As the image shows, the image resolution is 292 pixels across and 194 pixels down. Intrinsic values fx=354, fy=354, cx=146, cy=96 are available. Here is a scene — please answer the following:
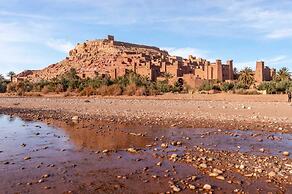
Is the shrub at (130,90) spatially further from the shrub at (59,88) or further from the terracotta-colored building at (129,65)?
the terracotta-colored building at (129,65)

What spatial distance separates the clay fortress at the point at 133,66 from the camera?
7488cm

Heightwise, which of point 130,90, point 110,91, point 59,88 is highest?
point 59,88

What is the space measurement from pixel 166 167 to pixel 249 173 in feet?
5.65

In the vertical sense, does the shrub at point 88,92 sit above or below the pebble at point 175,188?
above

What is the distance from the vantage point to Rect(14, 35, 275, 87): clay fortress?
246 ft

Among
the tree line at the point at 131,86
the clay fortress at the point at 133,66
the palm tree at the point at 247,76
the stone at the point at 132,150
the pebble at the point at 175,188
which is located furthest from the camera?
the clay fortress at the point at 133,66

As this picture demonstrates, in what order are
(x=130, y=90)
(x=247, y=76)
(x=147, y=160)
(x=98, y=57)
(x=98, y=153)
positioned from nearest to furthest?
(x=147, y=160) → (x=98, y=153) → (x=130, y=90) → (x=247, y=76) → (x=98, y=57)

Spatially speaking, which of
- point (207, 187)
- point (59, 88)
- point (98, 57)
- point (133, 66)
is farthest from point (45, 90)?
point (98, 57)

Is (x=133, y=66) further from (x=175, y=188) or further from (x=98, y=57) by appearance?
(x=175, y=188)

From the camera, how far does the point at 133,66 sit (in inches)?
3273

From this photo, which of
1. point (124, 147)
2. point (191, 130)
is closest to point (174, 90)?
point (191, 130)

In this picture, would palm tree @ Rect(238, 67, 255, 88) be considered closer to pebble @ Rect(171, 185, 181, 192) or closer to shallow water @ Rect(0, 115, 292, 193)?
shallow water @ Rect(0, 115, 292, 193)

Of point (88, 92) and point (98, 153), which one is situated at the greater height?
point (88, 92)

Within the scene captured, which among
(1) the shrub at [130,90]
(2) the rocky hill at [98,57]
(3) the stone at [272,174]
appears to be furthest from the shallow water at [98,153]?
(2) the rocky hill at [98,57]
